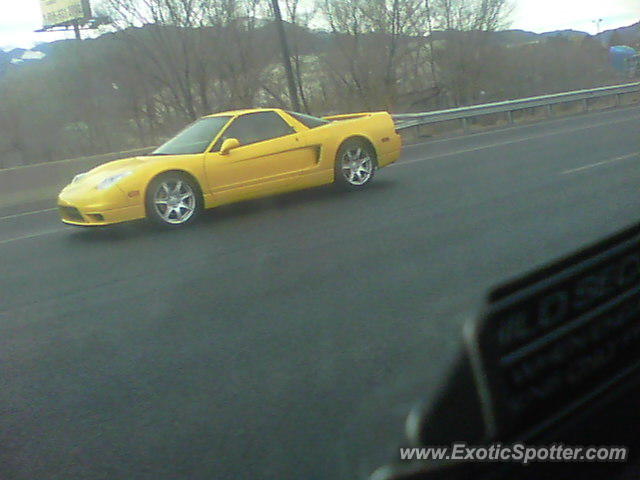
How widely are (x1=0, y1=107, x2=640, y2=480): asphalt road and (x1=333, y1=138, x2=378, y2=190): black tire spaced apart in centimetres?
28

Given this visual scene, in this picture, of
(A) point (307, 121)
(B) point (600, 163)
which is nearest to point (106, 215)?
(A) point (307, 121)

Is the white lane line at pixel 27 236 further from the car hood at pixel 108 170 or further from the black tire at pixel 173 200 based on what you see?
the black tire at pixel 173 200

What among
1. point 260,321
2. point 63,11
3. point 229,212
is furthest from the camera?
point 63,11

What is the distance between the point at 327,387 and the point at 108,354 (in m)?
1.54

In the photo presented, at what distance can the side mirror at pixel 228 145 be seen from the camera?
8852 mm

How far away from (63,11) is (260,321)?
38.6 m

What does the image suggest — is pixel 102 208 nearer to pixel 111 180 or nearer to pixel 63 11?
pixel 111 180

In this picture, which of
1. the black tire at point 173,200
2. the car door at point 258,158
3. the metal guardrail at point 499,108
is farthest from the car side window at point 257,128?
the metal guardrail at point 499,108

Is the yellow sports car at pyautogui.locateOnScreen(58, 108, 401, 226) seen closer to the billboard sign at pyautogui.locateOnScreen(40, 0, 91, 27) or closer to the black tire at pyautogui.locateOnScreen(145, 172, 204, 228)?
the black tire at pyautogui.locateOnScreen(145, 172, 204, 228)

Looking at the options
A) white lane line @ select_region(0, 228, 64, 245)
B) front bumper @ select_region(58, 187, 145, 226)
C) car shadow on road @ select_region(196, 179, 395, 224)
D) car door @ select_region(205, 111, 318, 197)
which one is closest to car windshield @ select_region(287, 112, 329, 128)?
car door @ select_region(205, 111, 318, 197)

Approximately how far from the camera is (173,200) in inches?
337

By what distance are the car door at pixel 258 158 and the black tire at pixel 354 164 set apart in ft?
1.49

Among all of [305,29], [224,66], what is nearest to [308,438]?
[224,66]

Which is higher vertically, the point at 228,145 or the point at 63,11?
the point at 63,11
